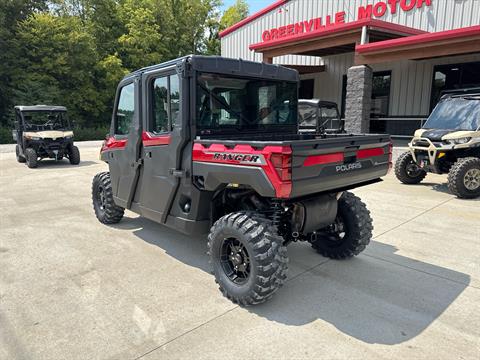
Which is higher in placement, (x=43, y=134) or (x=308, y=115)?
A: (x=308, y=115)

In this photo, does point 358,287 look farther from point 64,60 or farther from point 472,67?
point 64,60

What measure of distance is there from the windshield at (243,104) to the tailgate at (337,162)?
1223 mm

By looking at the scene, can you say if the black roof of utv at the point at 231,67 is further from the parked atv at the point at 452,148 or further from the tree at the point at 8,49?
the tree at the point at 8,49

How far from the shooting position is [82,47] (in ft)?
90.7

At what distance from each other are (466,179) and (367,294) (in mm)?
5121

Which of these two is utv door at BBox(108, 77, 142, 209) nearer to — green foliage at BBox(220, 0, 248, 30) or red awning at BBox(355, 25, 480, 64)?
red awning at BBox(355, 25, 480, 64)

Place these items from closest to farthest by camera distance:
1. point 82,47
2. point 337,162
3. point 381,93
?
point 337,162 < point 381,93 < point 82,47

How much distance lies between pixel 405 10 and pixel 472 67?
3.18m

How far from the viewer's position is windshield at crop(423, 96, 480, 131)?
776 centimetres

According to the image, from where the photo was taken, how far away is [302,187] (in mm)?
2881

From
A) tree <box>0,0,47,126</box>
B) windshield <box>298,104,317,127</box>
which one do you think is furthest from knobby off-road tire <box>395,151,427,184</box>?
tree <box>0,0,47,126</box>

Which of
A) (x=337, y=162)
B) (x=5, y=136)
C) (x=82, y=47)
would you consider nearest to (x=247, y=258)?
(x=337, y=162)

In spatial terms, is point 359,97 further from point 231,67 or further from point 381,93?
point 231,67

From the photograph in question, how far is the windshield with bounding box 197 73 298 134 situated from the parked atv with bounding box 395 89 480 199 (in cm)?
453
